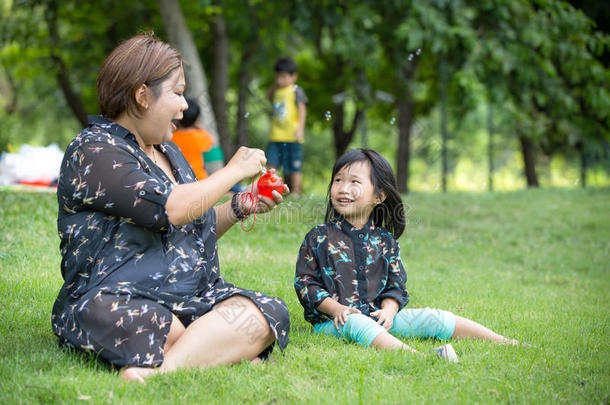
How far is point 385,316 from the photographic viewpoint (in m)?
3.53

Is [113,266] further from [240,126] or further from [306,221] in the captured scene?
[240,126]

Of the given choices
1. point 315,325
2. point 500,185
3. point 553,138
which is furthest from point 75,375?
point 500,185

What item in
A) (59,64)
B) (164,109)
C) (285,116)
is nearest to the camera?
(164,109)

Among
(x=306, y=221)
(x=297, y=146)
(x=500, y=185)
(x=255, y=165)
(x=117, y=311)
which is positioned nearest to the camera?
(x=117, y=311)

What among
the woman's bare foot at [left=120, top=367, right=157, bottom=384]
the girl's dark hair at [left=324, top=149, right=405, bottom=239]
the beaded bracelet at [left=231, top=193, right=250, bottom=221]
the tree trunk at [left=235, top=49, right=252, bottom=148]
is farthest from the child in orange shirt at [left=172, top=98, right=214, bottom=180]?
the tree trunk at [left=235, top=49, right=252, bottom=148]

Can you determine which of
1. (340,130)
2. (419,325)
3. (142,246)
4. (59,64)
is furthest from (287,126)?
(340,130)

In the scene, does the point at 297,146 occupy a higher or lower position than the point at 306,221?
higher

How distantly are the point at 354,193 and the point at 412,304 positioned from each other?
1235mm

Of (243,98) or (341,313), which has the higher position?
(243,98)

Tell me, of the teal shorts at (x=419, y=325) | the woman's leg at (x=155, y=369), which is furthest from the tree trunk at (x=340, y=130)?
the woman's leg at (x=155, y=369)

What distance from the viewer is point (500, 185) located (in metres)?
24.6

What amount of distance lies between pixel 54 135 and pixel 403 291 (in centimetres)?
1917

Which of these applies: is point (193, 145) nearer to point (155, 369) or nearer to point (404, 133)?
point (155, 369)

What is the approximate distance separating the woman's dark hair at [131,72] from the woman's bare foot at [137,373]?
115cm
